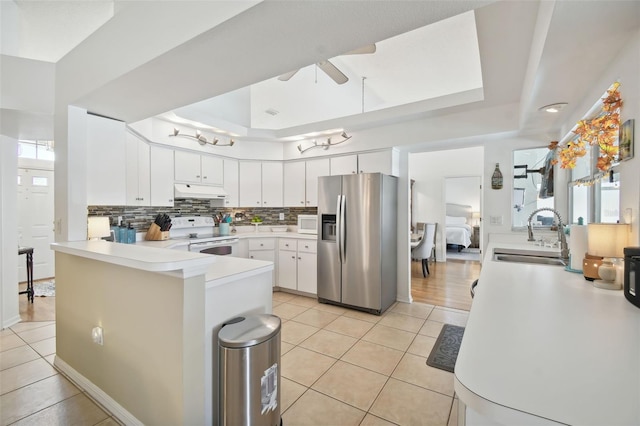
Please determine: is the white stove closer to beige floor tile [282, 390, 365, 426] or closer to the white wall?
the white wall

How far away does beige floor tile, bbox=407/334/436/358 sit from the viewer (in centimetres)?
264

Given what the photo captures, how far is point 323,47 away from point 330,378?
91.1 inches

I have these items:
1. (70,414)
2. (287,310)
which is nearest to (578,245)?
(287,310)

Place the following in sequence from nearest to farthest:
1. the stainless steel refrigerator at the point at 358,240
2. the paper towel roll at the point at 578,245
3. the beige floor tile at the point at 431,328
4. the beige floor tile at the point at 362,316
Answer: the paper towel roll at the point at 578,245
the beige floor tile at the point at 431,328
the beige floor tile at the point at 362,316
the stainless steel refrigerator at the point at 358,240

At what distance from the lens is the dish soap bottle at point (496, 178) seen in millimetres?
3393

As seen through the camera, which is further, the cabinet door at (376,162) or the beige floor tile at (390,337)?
the cabinet door at (376,162)

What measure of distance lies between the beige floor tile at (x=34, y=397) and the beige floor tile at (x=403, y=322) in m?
2.88

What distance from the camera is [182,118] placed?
3.71 m

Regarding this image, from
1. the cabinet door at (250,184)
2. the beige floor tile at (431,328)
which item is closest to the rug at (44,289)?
the cabinet door at (250,184)

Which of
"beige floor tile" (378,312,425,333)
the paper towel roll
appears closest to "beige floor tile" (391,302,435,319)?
"beige floor tile" (378,312,425,333)

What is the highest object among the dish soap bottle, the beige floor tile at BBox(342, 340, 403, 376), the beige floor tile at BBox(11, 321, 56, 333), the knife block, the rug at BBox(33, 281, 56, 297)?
the dish soap bottle

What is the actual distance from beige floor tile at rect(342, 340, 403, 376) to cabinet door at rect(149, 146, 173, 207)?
295 centimetres

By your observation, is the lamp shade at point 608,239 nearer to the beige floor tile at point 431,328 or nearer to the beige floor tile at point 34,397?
the beige floor tile at point 431,328

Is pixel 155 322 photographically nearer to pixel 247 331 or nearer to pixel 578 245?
pixel 247 331
